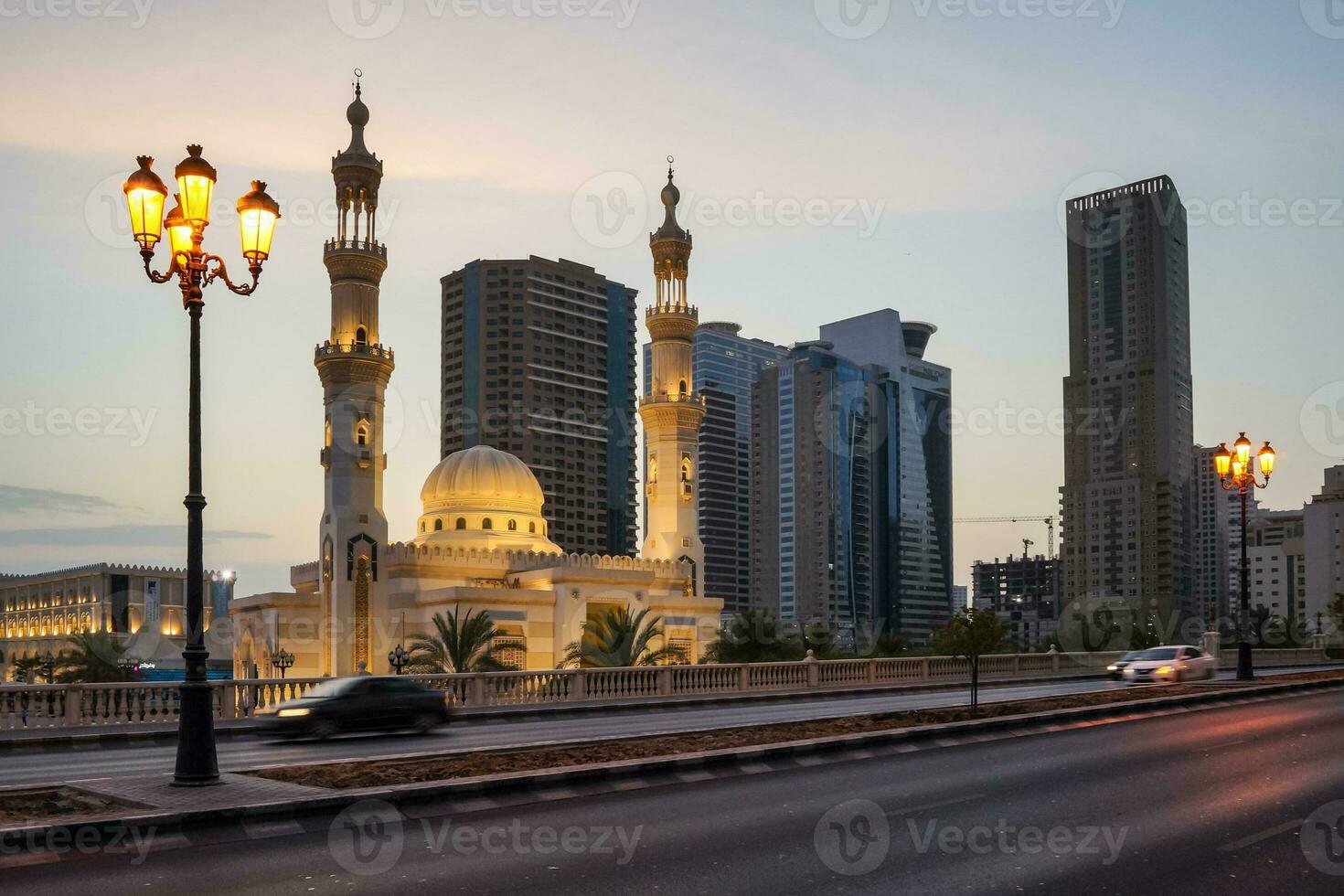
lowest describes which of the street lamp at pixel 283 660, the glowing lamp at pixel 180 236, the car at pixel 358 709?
the street lamp at pixel 283 660

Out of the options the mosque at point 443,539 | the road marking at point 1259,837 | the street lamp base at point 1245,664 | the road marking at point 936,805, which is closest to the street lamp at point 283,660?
the mosque at point 443,539

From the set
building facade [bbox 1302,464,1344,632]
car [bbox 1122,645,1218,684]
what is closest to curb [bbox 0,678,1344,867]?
car [bbox 1122,645,1218,684]

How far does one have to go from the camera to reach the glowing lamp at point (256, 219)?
15273mm

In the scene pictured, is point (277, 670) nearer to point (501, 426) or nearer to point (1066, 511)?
point (501, 426)

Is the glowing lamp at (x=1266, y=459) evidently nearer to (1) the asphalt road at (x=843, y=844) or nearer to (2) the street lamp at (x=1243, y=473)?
(2) the street lamp at (x=1243, y=473)

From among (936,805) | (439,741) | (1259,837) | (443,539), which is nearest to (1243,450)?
(439,741)

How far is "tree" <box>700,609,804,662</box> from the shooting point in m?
55.0

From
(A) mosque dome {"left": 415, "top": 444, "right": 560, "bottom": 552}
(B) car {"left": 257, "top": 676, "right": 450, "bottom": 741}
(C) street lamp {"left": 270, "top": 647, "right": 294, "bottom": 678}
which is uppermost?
(A) mosque dome {"left": 415, "top": 444, "right": 560, "bottom": 552}

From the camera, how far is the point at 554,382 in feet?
604

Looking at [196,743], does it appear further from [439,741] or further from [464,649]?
[464,649]

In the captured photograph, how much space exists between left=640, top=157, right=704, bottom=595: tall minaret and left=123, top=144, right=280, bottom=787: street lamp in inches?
2248

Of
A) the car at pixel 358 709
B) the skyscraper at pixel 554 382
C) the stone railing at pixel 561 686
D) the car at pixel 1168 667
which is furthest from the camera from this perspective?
the skyscraper at pixel 554 382

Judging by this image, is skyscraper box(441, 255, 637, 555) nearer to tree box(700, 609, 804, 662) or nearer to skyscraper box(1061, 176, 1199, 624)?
skyscraper box(1061, 176, 1199, 624)

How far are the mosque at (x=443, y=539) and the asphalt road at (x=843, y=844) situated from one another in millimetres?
40538
